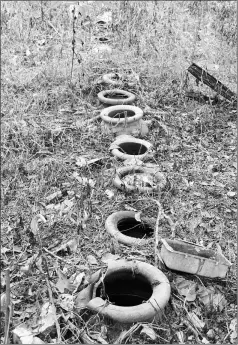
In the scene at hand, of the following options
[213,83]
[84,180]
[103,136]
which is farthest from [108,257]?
[213,83]

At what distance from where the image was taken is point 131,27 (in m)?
6.92

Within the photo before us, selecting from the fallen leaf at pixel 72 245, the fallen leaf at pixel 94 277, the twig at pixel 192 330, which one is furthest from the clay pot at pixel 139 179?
the twig at pixel 192 330

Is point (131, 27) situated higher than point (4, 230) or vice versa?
point (131, 27)

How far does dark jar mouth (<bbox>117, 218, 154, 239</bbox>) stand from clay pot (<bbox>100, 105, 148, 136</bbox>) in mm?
1473

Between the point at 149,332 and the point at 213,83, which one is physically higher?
the point at 213,83

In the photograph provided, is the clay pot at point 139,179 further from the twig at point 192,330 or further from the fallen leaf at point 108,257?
the twig at point 192,330

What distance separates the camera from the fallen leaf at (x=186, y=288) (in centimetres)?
292

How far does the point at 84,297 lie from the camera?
2.77m

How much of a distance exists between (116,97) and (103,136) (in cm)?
110

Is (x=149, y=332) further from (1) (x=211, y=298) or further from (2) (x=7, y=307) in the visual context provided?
(2) (x=7, y=307)

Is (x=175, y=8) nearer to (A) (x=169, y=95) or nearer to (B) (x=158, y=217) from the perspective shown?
(A) (x=169, y=95)

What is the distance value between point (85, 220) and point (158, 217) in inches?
22.3

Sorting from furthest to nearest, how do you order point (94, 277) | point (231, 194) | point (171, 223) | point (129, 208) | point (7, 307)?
1. point (231, 194)
2. point (129, 208)
3. point (171, 223)
4. point (94, 277)
5. point (7, 307)

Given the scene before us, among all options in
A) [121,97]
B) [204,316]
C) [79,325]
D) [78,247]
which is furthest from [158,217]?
[121,97]
